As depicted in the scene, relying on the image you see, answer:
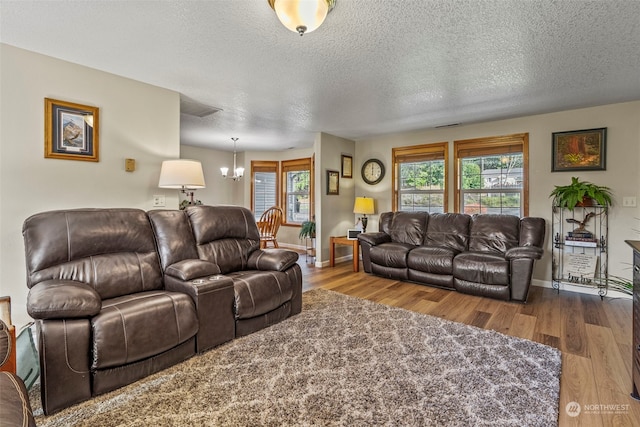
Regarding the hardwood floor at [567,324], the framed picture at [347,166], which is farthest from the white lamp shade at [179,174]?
the framed picture at [347,166]

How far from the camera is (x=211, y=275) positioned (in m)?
2.37

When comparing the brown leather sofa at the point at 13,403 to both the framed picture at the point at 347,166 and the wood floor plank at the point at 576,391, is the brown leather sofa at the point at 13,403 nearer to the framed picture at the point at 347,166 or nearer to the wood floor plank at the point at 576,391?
the wood floor plank at the point at 576,391

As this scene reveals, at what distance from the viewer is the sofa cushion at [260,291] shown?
2.37m

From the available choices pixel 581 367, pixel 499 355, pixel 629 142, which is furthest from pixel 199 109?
pixel 629 142

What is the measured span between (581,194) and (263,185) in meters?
5.85

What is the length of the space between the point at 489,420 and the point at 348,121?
3.84m

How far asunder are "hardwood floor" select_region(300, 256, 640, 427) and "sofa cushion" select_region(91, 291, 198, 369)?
215 centimetres

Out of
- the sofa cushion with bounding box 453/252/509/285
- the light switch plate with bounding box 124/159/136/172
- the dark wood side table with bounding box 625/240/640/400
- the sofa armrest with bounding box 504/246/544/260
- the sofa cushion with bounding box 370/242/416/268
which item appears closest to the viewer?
the dark wood side table with bounding box 625/240/640/400

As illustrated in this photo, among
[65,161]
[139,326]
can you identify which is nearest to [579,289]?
[139,326]

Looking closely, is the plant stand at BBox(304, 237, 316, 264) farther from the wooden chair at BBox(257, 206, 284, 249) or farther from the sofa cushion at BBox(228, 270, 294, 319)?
the sofa cushion at BBox(228, 270, 294, 319)

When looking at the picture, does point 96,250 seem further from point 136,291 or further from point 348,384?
point 348,384

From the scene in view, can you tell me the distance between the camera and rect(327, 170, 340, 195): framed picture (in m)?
5.31

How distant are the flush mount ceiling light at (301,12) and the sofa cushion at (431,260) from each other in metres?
3.16

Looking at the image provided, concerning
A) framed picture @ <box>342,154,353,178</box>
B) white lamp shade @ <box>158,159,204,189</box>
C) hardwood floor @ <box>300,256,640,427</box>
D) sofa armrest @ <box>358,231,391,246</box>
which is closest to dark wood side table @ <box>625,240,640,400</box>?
hardwood floor @ <box>300,256,640,427</box>
